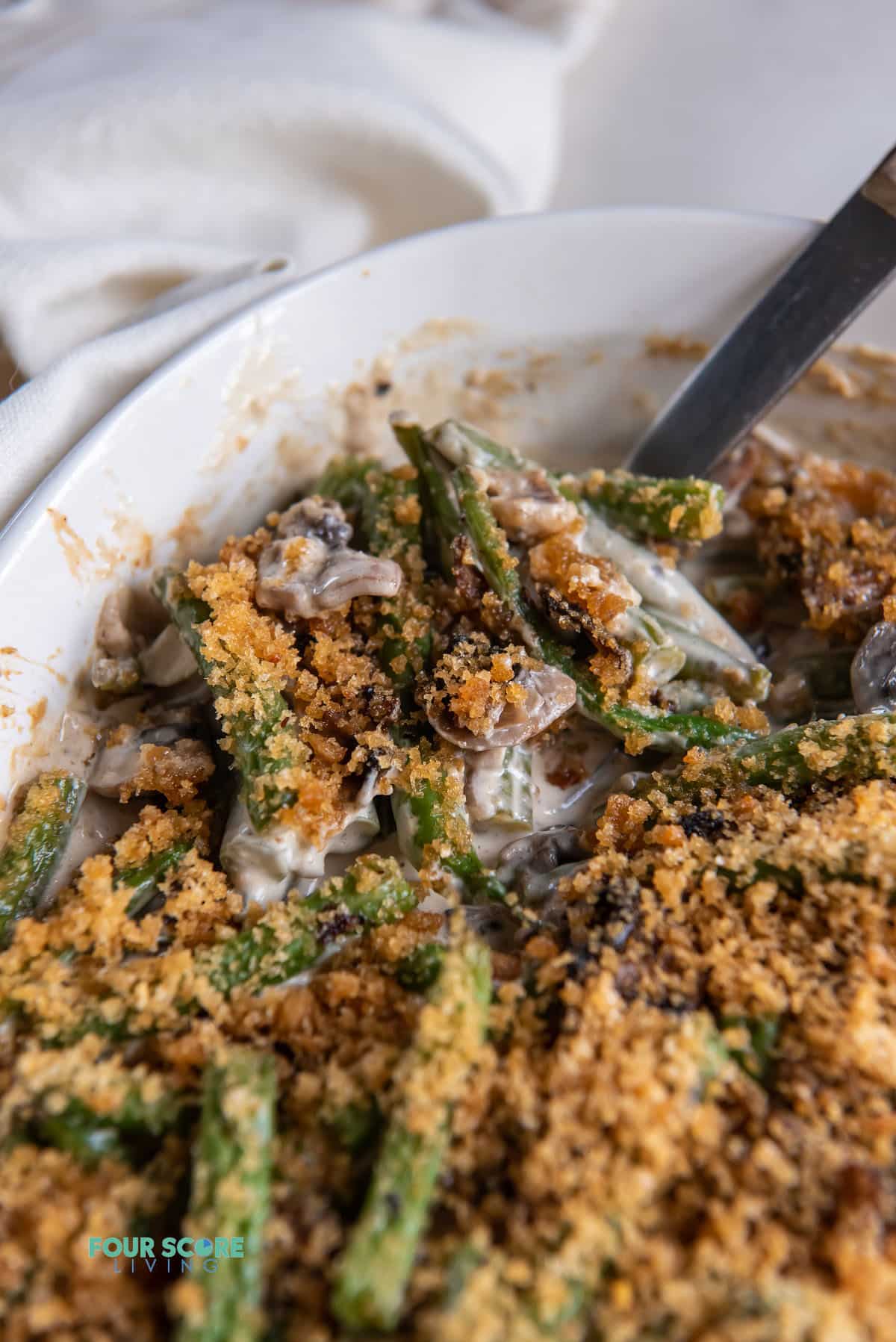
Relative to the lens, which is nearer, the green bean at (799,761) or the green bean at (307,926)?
the green bean at (307,926)

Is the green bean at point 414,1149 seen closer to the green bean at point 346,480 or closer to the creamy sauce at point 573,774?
the creamy sauce at point 573,774

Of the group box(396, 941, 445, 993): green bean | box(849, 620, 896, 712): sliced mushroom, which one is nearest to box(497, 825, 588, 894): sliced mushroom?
box(396, 941, 445, 993): green bean

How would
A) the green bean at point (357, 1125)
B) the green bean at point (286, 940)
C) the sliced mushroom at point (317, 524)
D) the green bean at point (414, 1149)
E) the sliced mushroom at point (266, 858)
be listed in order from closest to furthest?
the green bean at point (414, 1149), the green bean at point (357, 1125), the green bean at point (286, 940), the sliced mushroom at point (266, 858), the sliced mushroom at point (317, 524)

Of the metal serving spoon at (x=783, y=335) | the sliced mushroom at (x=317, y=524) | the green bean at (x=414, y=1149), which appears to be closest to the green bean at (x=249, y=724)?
the sliced mushroom at (x=317, y=524)

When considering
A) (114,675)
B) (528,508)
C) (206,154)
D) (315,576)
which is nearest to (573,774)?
(528,508)

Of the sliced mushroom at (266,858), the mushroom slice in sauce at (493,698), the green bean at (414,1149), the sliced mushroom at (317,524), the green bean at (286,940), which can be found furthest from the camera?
the sliced mushroom at (317,524)

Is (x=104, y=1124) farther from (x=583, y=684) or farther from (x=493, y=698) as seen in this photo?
(x=583, y=684)
